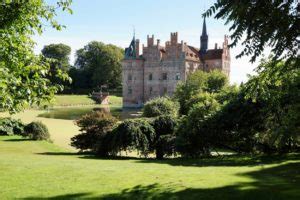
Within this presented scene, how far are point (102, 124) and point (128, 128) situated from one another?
11.8 ft

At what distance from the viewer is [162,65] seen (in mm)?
82125

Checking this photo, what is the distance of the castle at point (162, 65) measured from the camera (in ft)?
A: 263

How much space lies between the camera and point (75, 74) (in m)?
108

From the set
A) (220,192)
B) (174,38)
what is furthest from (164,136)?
(174,38)

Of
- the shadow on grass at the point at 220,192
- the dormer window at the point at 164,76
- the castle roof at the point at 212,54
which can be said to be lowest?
the shadow on grass at the point at 220,192

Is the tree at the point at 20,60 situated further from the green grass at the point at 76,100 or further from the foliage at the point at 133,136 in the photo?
the green grass at the point at 76,100

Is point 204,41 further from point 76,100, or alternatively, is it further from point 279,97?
point 279,97

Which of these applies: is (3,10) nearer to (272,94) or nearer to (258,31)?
(258,31)

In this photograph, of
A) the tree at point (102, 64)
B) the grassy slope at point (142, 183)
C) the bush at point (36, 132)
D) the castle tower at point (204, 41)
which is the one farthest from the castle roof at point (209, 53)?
the grassy slope at point (142, 183)

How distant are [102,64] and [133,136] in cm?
9097

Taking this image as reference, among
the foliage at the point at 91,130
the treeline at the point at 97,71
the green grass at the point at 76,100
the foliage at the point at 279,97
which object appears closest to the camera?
the foliage at the point at 279,97

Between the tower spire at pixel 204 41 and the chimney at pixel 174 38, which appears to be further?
the tower spire at pixel 204 41

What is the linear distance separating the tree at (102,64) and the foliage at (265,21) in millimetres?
100849

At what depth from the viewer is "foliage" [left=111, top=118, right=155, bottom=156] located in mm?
17969
